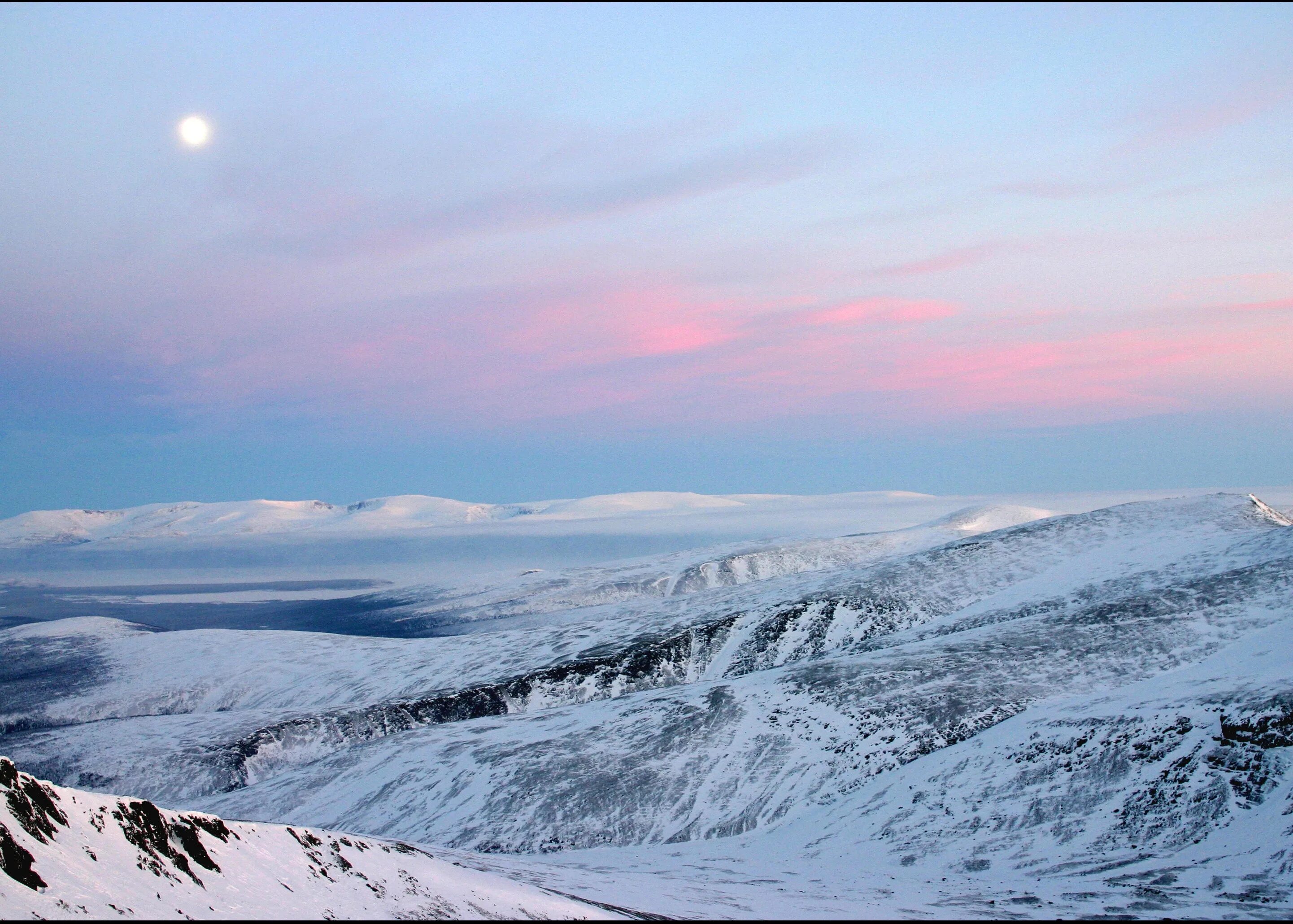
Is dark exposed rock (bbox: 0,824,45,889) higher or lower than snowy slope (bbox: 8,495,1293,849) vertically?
higher

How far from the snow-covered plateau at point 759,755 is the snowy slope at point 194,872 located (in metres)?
0.10

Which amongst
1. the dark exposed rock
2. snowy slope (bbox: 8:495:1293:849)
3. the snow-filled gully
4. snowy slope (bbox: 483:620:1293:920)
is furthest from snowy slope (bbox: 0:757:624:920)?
the snow-filled gully

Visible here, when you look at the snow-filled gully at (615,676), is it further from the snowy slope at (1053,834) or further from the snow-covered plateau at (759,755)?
the snowy slope at (1053,834)

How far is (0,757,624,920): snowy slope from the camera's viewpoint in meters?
17.5

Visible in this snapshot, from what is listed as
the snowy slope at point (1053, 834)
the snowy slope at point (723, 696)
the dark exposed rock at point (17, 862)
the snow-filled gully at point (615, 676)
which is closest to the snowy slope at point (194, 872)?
the dark exposed rock at point (17, 862)

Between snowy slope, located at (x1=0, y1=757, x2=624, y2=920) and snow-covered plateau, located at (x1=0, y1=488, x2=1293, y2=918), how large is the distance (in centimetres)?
10

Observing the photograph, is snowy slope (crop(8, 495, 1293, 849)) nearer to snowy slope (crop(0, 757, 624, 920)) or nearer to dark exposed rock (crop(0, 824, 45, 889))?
snowy slope (crop(0, 757, 624, 920))

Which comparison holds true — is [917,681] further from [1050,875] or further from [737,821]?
[1050,875]

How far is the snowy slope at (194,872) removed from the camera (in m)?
17.5

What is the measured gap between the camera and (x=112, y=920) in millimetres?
16828

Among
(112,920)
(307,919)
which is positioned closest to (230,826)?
(307,919)

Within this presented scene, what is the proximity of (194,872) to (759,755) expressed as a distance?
3884 cm

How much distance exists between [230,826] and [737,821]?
30.8 meters

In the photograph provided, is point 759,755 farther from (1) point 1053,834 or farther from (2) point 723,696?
(1) point 1053,834
